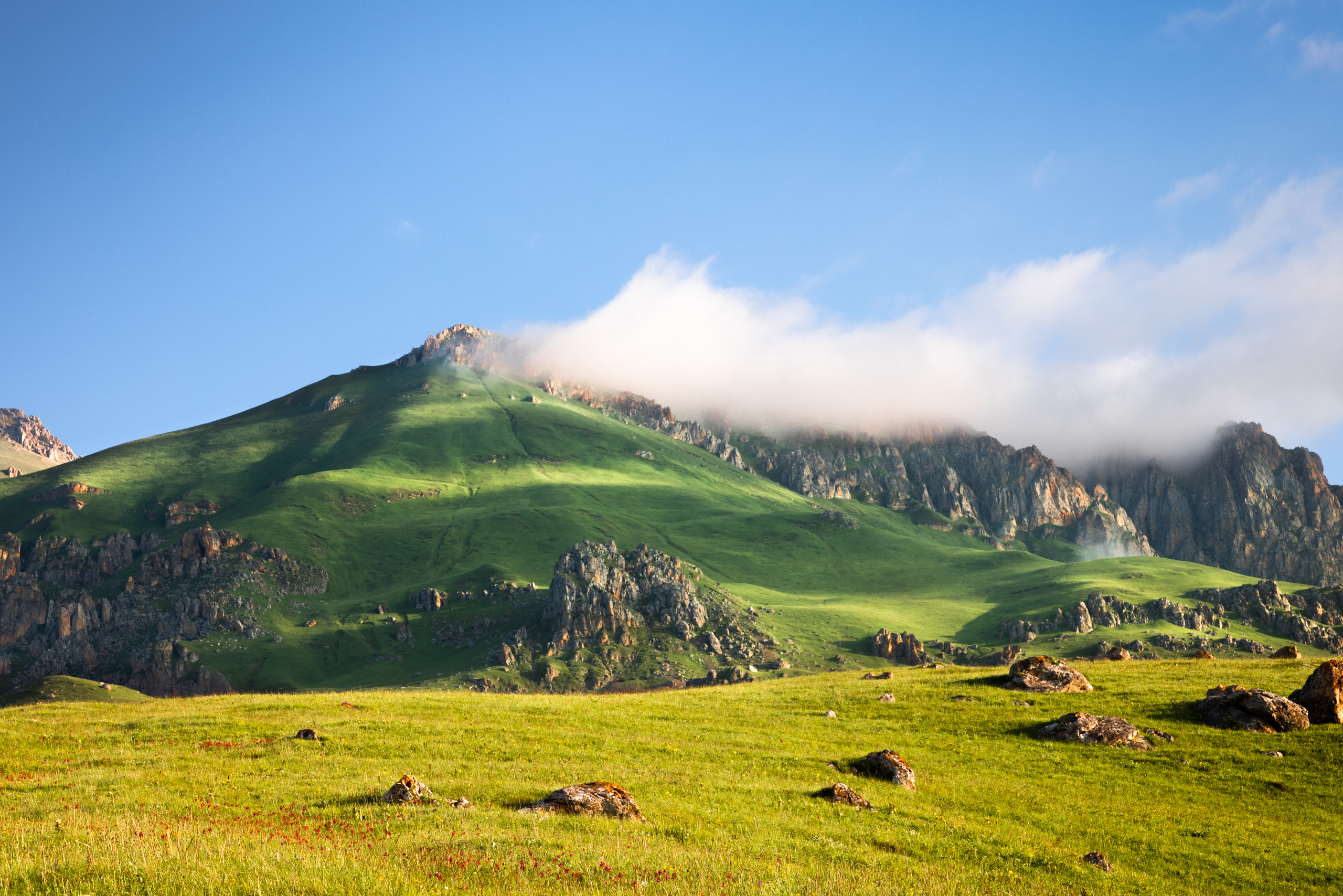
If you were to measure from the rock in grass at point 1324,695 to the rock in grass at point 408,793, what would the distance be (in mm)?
41436

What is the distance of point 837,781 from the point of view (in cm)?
3238

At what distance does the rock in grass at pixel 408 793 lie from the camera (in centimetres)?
2519

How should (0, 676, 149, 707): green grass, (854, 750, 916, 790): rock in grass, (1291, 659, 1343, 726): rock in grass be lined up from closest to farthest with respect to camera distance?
(854, 750, 916, 790): rock in grass, (1291, 659, 1343, 726): rock in grass, (0, 676, 149, 707): green grass

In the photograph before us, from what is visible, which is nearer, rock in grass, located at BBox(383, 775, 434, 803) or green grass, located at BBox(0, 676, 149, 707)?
rock in grass, located at BBox(383, 775, 434, 803)

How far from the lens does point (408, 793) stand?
25.5m

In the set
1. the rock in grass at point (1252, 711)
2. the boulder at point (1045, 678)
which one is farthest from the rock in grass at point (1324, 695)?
the boulder at point (1045, 678)

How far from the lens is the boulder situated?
49844mm

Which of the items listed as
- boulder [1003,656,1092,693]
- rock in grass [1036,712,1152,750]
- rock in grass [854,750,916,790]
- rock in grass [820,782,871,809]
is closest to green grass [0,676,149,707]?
boulder [1003,656,1092,693]

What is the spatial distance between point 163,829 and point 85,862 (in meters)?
4.97

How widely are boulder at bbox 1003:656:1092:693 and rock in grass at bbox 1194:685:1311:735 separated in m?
8.03

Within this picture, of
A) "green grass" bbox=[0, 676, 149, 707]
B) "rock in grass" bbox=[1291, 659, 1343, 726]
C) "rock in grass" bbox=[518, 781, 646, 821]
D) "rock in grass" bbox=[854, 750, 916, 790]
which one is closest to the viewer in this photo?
"rock in grass" bbox=[518, 781, 646, 821]

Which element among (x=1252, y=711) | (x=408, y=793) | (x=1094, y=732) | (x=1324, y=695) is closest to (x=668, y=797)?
(x=408, y=793)

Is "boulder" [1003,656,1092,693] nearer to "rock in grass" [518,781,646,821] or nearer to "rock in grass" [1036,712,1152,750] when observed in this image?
"rock in grass" [1036,712,1152,750]

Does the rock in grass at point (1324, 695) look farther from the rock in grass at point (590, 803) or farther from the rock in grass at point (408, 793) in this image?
the rock in grass at point (408, 793)
